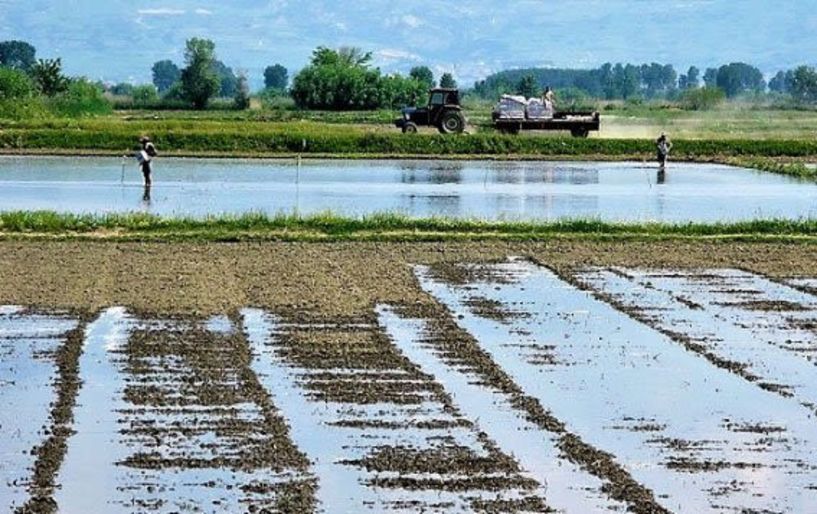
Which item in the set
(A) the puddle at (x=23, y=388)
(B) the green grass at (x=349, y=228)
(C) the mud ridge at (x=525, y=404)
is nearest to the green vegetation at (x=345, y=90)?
(B) the green grass at (x=349, y=228)

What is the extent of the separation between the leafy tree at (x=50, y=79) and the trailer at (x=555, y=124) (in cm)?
3634

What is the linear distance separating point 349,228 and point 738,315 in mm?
9370

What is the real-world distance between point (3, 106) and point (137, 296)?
47808mm

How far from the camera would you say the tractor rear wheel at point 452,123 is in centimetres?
5872

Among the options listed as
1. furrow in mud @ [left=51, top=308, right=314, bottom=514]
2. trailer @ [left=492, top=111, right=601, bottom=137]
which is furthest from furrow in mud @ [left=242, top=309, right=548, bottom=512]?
trailer @ [left=492, top=111, right=601, bottom=137]

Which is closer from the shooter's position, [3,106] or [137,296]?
[137,296]

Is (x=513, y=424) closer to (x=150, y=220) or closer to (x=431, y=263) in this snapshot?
(x=431, y=263)

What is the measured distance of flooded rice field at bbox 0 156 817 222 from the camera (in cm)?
3119

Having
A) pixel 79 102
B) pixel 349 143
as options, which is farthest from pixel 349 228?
pixel 79 102

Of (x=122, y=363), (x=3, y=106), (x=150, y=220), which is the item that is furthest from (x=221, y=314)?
(x=3, y=106)

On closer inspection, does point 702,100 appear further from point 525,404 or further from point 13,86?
point 525,404

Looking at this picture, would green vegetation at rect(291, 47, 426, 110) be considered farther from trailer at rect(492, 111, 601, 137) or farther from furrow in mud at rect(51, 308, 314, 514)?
furrow in mud at rect(51, 308, 314, 514)

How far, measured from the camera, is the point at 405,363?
50.2 ft

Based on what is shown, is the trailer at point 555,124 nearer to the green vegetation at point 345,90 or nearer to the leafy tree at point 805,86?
the green vegetation at point 345,90
